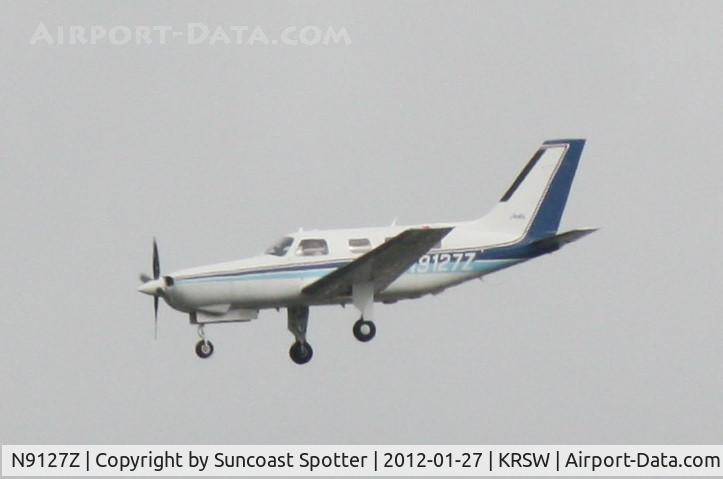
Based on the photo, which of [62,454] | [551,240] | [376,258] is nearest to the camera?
[62,454]

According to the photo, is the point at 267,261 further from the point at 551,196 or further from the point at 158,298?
the point at 551,196

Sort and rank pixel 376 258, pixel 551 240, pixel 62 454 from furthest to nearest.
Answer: pixel 551 240
pixel 376 258
pixel 62 454

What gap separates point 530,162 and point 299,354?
7647 millimetres

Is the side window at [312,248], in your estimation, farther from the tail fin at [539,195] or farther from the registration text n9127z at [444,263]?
the tail fin at [539,195]

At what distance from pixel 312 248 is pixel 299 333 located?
8.01ft

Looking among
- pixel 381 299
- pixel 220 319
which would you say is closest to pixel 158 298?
pixel 220 319

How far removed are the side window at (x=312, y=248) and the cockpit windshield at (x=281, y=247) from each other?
269mm

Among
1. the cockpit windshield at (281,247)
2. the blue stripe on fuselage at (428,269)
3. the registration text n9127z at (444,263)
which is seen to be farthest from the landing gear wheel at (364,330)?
the cockpit windshield at (281,247)

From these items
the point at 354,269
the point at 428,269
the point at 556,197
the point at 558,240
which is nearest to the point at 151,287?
the point at 354,269

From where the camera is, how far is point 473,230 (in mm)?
49875

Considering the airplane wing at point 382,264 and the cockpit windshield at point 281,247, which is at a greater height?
the cockpit windshield at point 281,247

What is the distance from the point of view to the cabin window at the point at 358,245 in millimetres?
48281

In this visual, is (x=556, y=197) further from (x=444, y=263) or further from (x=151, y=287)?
(x=151, y=287)

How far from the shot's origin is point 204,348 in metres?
48.3
